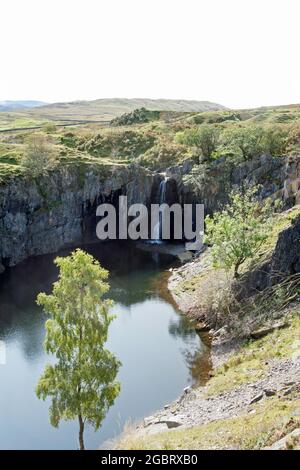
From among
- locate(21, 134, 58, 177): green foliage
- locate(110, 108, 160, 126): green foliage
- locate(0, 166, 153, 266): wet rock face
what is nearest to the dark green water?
locate(0, 166, 153, 266): wet rock face

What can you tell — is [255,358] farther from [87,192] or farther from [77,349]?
[87,192]

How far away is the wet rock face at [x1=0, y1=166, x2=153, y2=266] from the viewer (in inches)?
3147

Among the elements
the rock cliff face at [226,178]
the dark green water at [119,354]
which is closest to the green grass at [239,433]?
the dark green water at [119,354]

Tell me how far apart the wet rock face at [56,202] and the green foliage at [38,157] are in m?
1.81

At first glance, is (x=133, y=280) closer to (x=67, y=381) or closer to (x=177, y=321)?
A: (x=177, y=321)

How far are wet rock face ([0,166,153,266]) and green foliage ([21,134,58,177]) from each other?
1806mm

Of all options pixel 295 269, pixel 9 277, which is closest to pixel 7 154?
pixel 9 277

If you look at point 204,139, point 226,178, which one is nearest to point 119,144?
point 204,139

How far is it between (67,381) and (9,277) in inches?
1871

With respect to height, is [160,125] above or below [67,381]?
above

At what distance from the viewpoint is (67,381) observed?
1128 inches

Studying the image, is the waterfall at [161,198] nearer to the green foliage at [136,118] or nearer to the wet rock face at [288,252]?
Result: the wet rock face at [288,252]

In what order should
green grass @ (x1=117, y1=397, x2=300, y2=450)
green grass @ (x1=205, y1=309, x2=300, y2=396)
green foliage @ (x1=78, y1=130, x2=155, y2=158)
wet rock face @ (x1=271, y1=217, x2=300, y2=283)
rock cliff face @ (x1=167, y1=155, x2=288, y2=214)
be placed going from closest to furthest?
green grass @ (x1=117, y1=397, x2=300, y2=450)
green grass @ (x1=205, y1=309, x2=300, y2=396)
wet rock face @ (x1=271, y1=217, x2=300, y2=283)
rock cliff face @ (x1=167, y1=155, x2=288, y2=214)
green foliage @ (x1=78, y1=130, x2=155, y2=158)

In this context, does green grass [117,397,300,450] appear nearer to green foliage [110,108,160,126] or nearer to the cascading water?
the cascading water
